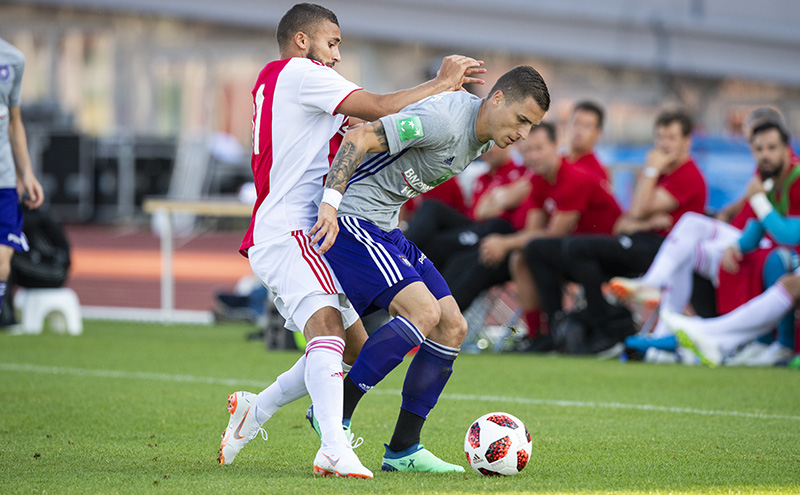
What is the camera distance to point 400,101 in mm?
4078

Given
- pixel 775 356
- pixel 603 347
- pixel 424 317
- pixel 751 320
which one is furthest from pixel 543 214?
pixel 424 317

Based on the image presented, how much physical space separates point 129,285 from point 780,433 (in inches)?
507

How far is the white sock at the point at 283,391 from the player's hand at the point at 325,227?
54cm

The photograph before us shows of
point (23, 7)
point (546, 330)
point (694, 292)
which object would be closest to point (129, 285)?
point (546, 330)

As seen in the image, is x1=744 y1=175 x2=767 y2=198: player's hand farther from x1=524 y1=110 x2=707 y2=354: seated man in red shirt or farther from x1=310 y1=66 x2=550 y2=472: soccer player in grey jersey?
x1=310 y1=66 x2=550 y2=472: soccer player in grey jersey

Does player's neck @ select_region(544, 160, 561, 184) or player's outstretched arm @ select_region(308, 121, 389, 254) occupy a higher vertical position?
player's outstretched arm @ select_region(308, 121, 389, 254)

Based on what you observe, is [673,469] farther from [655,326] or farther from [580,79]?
[580,79]

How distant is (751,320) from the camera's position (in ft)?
25.0

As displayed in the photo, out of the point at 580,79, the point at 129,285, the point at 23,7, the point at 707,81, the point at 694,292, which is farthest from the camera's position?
the point at 23,7

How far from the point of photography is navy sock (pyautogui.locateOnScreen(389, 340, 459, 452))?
4059mm

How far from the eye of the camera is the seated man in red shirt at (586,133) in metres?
9.33

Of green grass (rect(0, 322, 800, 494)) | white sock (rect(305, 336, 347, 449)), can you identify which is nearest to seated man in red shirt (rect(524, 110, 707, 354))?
green grass (rect(0, 322, 800, 494))

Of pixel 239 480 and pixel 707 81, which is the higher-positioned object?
pixel 707 81

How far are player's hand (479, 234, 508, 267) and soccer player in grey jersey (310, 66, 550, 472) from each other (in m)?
4.70
